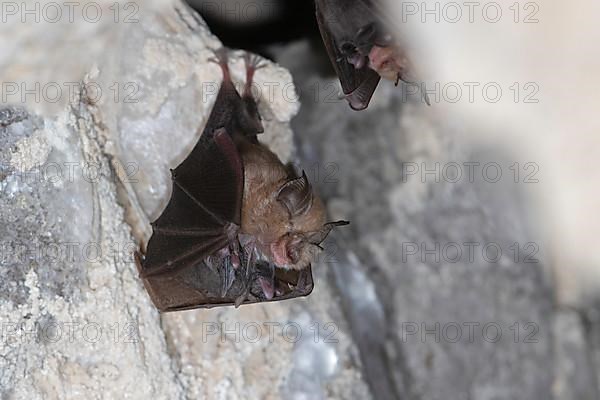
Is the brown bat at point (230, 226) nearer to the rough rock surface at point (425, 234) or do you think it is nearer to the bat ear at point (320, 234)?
the bat ear at point (320, 234)

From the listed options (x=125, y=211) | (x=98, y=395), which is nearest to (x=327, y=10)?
(x=125, y=211)

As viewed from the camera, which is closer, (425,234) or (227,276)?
(227,276)

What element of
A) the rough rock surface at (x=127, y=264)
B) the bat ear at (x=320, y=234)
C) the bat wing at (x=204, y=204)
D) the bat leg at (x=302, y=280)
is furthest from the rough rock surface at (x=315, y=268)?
the bat ear at (x=320, y=234)

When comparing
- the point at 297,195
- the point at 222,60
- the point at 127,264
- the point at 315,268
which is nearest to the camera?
the point at 127,264

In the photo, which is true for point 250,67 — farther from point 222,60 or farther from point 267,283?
point 267,283

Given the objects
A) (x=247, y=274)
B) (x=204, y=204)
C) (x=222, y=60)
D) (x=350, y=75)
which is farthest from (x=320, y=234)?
(x=222, y=60)

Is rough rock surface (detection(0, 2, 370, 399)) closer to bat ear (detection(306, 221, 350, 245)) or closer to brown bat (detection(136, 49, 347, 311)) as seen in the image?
brown bat (detection(136, 49, 347, 311))
